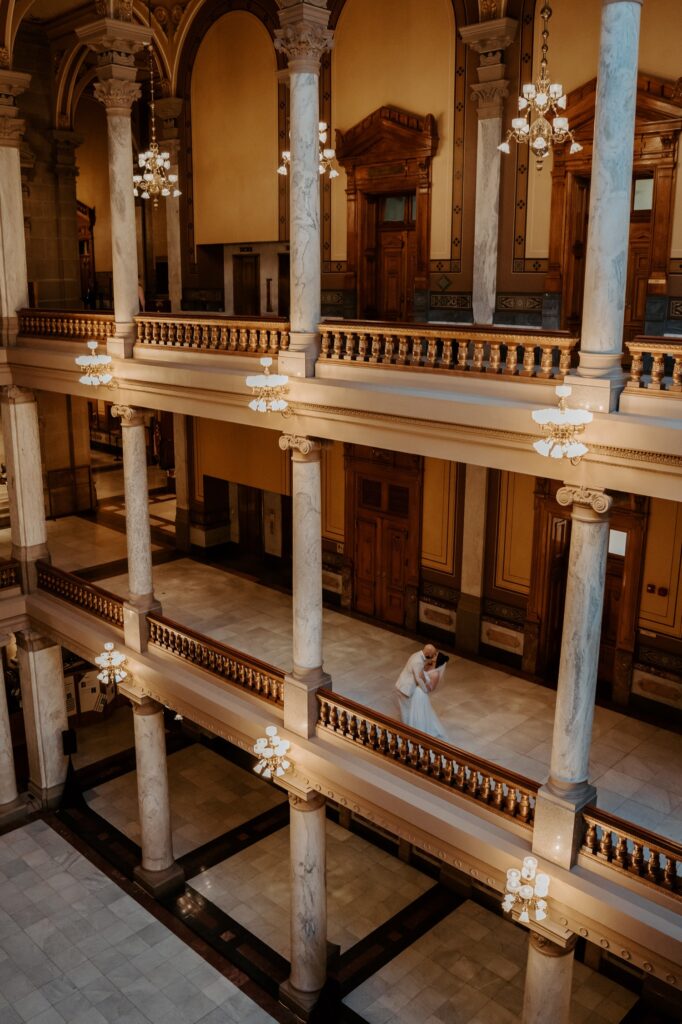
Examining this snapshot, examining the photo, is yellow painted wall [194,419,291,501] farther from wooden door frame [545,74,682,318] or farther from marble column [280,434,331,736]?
wooden door frame [545,74,682,318]

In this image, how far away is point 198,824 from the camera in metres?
13.2

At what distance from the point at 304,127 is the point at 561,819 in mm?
6067

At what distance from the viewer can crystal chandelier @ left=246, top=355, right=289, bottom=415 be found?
8.48 m

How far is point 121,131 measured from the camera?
34.5ft

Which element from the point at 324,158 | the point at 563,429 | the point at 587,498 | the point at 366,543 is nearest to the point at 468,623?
the point at 366,543

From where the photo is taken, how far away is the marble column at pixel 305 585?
886cm

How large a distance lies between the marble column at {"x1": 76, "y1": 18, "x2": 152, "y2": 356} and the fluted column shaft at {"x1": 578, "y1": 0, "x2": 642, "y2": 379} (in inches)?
231

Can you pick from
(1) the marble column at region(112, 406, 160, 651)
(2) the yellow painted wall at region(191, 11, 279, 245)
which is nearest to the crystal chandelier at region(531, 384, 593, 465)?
(1) the marble column at region(112, 406, 160, 651)

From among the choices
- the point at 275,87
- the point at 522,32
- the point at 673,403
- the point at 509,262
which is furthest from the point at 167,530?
the point at 673,403

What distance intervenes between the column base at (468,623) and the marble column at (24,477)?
6235 millimetres

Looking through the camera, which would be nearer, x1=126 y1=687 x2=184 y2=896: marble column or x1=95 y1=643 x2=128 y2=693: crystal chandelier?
x1=95 y1=643 x2=128 y2=693: crystal chandelier

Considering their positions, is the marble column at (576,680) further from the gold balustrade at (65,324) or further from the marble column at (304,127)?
the gold balustrade at (65,324)

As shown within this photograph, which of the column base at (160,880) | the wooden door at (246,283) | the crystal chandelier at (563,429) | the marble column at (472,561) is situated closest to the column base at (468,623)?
the marble column at (472,561)

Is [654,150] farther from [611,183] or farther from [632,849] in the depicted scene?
[632,849]
